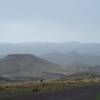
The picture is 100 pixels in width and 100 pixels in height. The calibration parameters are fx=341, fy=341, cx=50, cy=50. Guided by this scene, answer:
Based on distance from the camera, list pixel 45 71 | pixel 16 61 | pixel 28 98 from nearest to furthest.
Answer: pixel 28 98 < pixel 45 71 < pixel 16 61

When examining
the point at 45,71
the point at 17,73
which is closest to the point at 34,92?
the point at 17,73

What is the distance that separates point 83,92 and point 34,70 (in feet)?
368

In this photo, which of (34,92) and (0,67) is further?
(0,67)

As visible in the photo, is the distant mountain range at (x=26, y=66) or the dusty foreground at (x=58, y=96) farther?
the distant mountain range at (x=26, y=66)

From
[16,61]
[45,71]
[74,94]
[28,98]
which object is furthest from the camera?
[16,61]

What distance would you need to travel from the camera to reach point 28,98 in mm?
46656

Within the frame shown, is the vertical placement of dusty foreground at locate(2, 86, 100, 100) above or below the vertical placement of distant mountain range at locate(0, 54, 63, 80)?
above

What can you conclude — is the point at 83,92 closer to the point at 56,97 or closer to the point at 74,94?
the point at 74,94

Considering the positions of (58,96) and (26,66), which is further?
(26,66)

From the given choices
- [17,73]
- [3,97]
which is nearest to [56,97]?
[3,97]

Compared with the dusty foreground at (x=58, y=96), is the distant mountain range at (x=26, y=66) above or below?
below

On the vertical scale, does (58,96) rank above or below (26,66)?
above

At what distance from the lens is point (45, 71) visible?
539 ft

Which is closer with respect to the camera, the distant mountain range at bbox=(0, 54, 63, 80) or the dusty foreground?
the dusty foreground
